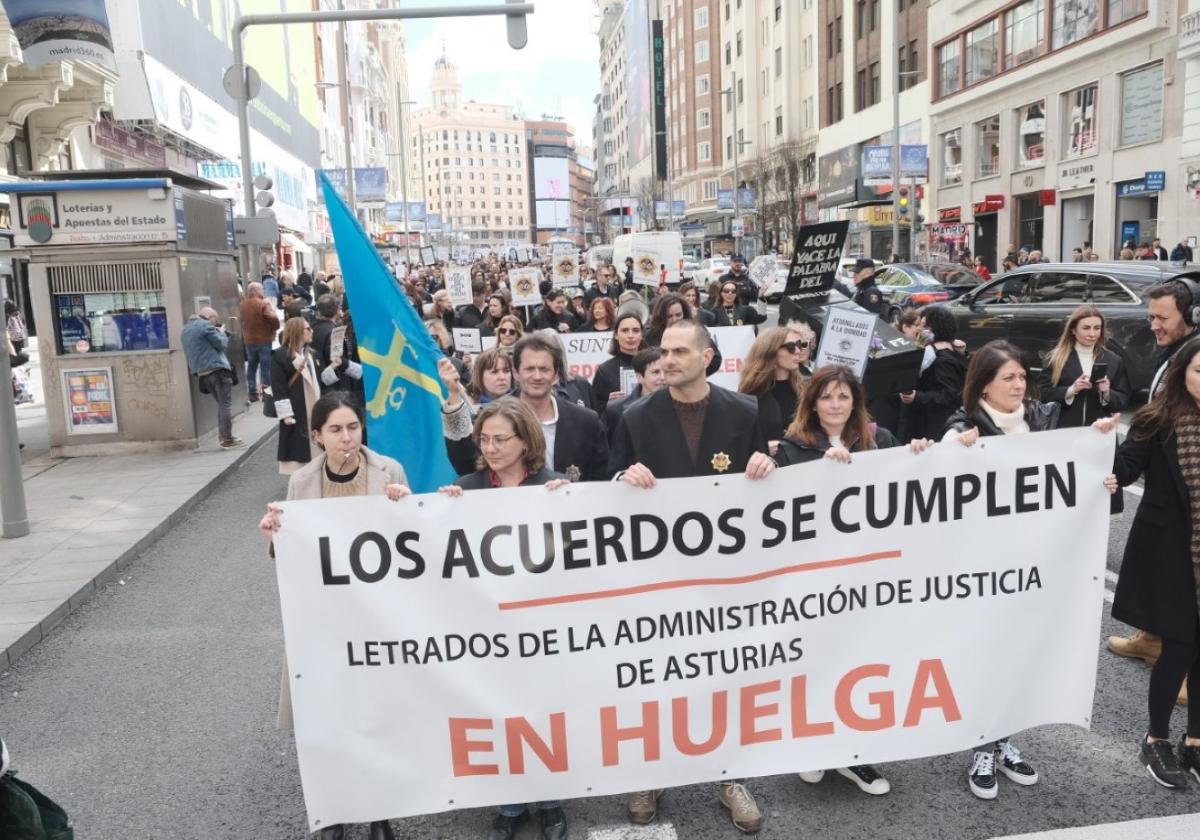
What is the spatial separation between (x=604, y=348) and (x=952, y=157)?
36.4m

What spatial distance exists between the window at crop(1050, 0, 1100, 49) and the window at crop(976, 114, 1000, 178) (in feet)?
16.4

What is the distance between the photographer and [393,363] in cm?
512

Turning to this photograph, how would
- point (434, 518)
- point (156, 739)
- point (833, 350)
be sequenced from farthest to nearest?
point (833, 350), point (156, 739), point (434, 518)

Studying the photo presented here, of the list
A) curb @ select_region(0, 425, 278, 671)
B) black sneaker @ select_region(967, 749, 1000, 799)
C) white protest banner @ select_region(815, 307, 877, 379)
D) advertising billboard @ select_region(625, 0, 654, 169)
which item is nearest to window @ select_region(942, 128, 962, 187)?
curb @ select_region(0, 425, 278, 671)

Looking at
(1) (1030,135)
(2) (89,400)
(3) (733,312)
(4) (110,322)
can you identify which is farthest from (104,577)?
(1) (1030,135)

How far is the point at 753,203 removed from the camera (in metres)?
62.4

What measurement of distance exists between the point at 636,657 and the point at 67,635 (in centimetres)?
419

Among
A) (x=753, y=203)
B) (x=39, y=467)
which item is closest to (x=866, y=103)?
(x=753, y=203)

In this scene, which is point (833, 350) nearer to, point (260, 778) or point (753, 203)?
point (260, 778)

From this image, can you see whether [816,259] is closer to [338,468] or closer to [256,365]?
[338,468]

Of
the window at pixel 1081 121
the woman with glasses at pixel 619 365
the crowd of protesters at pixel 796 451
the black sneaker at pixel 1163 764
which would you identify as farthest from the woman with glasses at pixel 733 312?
the window at pixel 1081 121

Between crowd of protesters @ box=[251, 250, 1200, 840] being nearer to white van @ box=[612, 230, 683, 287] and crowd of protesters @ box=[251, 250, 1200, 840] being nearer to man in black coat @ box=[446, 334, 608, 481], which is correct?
man in black coat @ box=[446, 334, 608, 481]

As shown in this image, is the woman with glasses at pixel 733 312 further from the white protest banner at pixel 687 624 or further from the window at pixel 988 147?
the window at pixel 988 147

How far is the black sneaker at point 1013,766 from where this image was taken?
4047 mm
